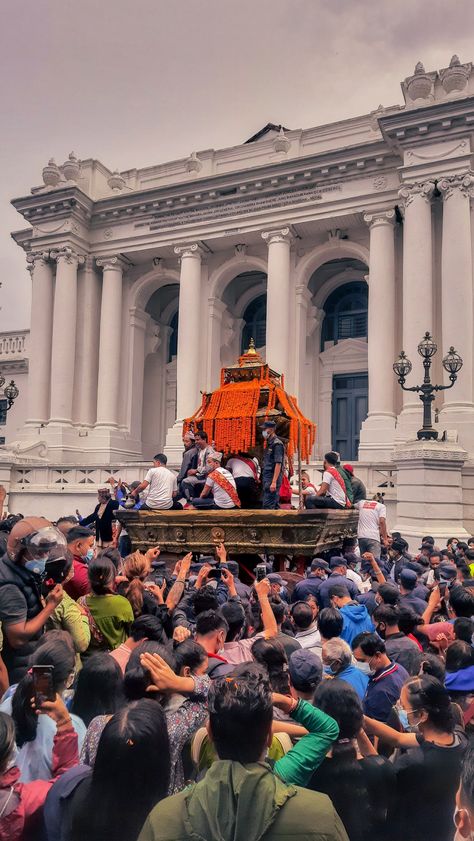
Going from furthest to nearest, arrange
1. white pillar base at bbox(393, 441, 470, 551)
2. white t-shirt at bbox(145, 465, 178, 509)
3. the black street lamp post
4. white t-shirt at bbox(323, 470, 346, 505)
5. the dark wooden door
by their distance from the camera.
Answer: the dark wooden door, the black street lamp post, white pillar base at bbox(393, 441, 470, 551), white t-shirt at bbox(323, 470, 346, 505), white t-shirt at bbox(145, 465, 178, 509)

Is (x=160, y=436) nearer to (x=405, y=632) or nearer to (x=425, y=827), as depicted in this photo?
(x=405, y=632)

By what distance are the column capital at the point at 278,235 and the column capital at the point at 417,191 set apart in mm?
4767

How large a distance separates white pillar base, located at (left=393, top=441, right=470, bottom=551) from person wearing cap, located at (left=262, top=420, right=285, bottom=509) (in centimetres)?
713

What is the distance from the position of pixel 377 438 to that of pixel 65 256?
15460mm

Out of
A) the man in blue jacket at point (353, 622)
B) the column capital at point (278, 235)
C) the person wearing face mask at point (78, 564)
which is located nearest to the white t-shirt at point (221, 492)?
the person wearing face mask at point (78, 564)

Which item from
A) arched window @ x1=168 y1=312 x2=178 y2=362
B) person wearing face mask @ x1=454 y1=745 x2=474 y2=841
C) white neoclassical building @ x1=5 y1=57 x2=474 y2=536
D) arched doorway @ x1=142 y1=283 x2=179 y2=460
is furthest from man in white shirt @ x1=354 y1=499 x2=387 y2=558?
arched window @ x1=168 y1=312 x2=178 y2=362

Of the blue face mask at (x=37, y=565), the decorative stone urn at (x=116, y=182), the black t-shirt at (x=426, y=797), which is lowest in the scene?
the black t-shirt at (x=426, y=797)

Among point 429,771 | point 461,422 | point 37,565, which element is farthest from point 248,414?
point 461,422

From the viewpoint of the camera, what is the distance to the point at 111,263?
2816 centimetres

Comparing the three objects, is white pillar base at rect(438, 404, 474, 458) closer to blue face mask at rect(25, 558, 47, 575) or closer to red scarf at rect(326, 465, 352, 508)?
red scarf at rect(326, 465, 352, 508)

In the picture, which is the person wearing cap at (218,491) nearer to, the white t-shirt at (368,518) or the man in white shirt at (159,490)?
the man in white shirt at (159,490)

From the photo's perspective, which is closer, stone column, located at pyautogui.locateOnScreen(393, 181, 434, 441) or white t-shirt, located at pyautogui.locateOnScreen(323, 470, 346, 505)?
white t-shirt, located at pyautogui.locateOnScreen(323, 470, 346, 505)

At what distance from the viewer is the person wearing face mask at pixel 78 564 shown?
478cm

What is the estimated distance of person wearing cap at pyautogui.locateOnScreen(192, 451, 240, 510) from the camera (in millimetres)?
9734
